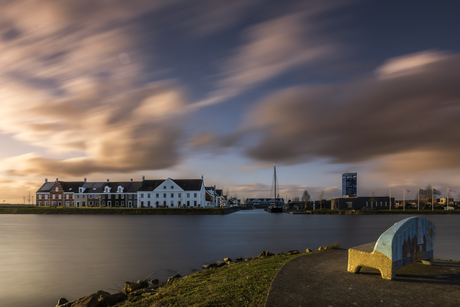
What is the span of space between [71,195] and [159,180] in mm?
36301

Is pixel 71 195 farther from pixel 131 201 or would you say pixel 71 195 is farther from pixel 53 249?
pixel 53 249

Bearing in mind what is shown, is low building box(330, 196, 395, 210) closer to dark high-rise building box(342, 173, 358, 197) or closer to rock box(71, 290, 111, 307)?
dark high-rise building box(342, 173, 358, 197)

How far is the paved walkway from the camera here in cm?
745

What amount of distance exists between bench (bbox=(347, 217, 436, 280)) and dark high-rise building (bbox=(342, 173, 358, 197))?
195605 mm

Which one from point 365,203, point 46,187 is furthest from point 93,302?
point 365,203

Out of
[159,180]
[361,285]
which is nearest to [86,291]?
[361,285]

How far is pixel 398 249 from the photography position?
918 cm

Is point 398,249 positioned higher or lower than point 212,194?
higher

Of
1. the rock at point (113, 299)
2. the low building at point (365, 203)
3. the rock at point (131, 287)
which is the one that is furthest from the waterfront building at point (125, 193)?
the rock at point (113, 299)

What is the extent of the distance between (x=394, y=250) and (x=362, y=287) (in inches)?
59.8

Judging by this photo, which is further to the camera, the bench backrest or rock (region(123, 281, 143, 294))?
rock (region(123, 281, 143, 294))

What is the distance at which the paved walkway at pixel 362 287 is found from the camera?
293 inches

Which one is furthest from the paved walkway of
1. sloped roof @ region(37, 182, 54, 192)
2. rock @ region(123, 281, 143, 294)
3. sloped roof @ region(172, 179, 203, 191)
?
sloped roof @ region(37, 182, 54, 192)

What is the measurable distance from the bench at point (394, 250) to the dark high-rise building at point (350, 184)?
19560cm
